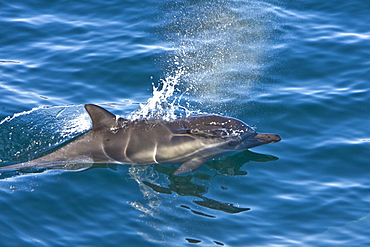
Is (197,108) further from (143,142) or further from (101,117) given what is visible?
(101,117)

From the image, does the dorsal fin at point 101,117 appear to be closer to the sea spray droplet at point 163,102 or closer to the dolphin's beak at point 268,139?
the sea spray droplet at point 163,102

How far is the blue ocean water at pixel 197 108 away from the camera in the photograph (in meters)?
8.94

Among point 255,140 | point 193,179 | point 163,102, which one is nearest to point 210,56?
point 163,102

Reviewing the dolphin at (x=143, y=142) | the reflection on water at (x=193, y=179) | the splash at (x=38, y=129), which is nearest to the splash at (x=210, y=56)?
the dolphin at (x=143, y=142)

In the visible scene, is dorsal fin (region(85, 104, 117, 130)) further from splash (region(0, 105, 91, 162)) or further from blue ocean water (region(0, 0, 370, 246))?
splash (region(0, 105, 91, 162))

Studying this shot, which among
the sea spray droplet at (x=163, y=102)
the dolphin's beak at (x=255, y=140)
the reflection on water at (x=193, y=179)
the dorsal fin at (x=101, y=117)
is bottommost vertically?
the reflection on water at (x=193, y=179)

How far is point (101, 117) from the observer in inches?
398

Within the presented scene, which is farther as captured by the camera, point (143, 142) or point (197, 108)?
point (197, 108)

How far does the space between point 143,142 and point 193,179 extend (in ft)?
3.58

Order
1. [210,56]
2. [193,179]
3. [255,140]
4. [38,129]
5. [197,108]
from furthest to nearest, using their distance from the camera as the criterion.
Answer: [210,56] < [197,108] < [38,129] < [255,140] < [193,179]

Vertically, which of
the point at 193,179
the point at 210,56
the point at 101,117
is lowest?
the point at 193,179

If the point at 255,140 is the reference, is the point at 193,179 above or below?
below

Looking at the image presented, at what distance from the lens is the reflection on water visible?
938 centimetres

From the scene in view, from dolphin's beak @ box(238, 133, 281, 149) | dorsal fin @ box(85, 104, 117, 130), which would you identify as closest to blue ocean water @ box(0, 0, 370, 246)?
dolphin's beak @ box(238, 133, 281, 149)
